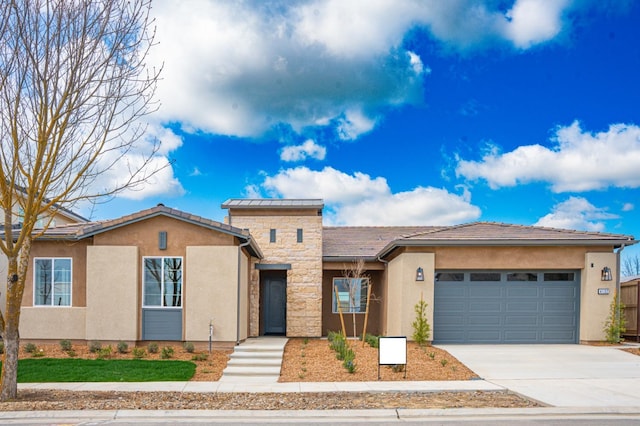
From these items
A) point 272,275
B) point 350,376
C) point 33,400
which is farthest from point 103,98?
point 272,275

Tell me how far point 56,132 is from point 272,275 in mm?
11789

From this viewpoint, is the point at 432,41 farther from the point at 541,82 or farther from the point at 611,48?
the point at 611,48

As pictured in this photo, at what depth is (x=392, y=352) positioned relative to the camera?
11172 mm

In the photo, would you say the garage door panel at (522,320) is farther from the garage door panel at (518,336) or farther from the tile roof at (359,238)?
the tile roof at (359,238)

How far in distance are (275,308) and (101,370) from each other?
8.63m

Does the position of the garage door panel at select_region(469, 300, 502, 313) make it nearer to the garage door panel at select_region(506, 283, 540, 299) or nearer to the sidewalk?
the garage door panel at select_region(506, 283, 540, 299)

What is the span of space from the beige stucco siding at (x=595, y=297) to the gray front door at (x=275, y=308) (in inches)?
390

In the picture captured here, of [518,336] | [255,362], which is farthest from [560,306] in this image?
[255,362]

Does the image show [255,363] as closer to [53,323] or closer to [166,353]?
[166,353]

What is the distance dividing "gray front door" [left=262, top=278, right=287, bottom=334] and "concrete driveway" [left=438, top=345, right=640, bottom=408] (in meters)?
6.56

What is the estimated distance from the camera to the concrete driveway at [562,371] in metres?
9.59

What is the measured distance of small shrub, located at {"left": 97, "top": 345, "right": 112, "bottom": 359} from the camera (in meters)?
13.7

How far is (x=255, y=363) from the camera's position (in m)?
13.1

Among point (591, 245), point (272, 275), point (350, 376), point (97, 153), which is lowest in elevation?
point (350, 376)
